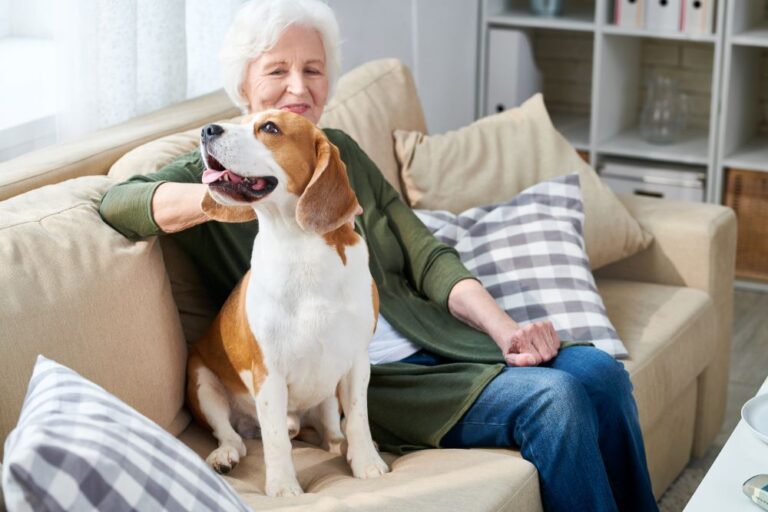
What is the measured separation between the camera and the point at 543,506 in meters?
1.86

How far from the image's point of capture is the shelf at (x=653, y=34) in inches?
146

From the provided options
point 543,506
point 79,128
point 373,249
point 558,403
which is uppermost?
point 79,128

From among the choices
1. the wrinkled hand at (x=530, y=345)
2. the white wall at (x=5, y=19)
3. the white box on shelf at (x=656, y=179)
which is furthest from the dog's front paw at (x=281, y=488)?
the white box on shelf at (x=656, y=179)

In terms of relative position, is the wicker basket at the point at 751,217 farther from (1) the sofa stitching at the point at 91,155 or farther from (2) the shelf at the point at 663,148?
(1) the sofa stitching at the point at 91,155

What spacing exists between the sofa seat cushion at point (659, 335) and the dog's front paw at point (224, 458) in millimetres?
797

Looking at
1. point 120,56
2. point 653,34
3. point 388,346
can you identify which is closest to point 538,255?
point 388,346

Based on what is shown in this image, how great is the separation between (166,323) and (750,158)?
8.11 ft

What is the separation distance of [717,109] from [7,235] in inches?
104

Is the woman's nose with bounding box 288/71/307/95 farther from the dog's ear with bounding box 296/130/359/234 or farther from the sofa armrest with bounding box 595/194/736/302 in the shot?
the sofa armrest with bounding box 595/194/736/302

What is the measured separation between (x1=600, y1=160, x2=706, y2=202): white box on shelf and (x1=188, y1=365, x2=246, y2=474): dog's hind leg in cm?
227

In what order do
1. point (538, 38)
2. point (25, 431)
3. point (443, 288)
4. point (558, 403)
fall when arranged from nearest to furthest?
point (25, 431), point (558, 403), point (443, 288), point (538, 38)

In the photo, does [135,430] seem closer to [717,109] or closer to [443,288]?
[443,288]

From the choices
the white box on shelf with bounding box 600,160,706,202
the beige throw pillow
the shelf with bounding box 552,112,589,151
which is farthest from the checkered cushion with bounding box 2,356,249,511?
the shelf with bounding box 552,112,589,151

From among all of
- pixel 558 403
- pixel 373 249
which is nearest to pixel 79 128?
pixel 373 249
